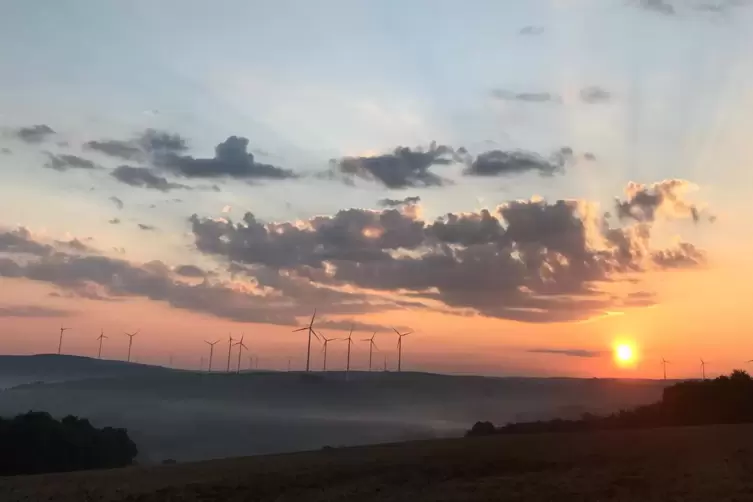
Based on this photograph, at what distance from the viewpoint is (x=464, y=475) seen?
38656mm

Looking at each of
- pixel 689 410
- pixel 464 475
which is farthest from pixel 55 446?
pixel 689 410

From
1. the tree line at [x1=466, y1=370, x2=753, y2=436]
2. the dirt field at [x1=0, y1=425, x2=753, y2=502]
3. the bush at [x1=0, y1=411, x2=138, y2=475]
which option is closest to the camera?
the dirt field at [x1=0, y1=425, x2=753, y2=502]

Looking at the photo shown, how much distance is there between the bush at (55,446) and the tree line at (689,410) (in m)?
39.1

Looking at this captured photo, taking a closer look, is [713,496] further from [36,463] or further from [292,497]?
[36,463]

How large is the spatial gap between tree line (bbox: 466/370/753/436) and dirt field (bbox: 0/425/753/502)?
2185 centimetres

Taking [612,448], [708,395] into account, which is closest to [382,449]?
[612,448]

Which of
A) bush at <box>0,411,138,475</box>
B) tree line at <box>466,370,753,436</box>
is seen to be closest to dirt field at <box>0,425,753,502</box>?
tree line at <box>466,370,753,436</box>

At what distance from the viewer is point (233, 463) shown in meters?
48.4

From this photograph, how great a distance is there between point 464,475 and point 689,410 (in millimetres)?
44031

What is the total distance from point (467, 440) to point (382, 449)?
5.91 meters

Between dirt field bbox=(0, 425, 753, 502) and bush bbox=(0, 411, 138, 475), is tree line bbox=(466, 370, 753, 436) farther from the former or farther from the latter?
bush bbox=(0, 411, 138, 475)

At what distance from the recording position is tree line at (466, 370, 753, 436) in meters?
72.6

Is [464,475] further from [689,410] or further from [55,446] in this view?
[55,446]

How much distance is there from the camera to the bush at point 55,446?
79812 mm
